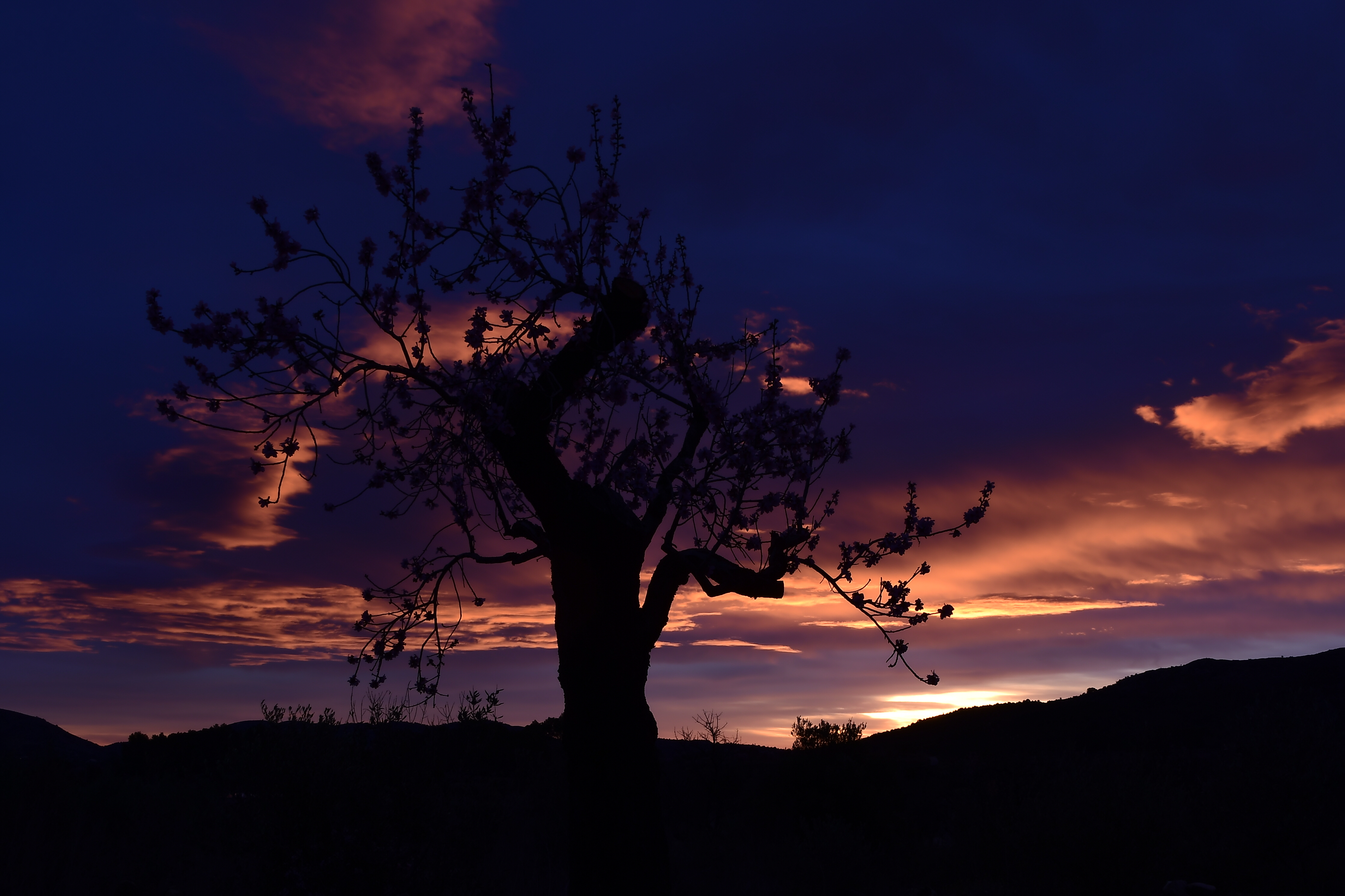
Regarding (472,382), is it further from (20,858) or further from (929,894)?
(929,894)

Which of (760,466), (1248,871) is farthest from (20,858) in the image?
(1248,871)

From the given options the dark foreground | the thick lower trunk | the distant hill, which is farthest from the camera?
the distant hill

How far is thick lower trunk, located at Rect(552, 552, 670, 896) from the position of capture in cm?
810

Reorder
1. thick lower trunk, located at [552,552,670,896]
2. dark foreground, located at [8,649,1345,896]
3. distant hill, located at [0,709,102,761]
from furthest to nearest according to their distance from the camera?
distant hill, located at [0,709,102,761], dark foreground, located at [8,649,1345,896], thick lower trunk, located at [552,552,670,896]

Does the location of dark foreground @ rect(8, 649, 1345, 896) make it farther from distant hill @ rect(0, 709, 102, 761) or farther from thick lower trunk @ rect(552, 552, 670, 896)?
distant hill @ rect(0, 709, 102, 761)

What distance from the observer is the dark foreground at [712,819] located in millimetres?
14164

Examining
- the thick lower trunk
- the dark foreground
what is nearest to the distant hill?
the dark foreground

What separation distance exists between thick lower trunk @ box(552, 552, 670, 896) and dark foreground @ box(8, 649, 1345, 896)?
288 inches

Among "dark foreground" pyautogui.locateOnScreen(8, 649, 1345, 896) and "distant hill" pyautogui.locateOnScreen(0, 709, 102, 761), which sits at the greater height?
"distant hill" pyautogui.locateOnScreen(0, 709, 102, 761)

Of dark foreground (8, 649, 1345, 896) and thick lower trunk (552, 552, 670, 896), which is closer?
thick lower trunk (552, 552, 670, 896)

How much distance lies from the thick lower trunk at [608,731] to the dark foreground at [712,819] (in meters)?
7.31

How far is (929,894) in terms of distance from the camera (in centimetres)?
2356

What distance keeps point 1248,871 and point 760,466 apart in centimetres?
2343

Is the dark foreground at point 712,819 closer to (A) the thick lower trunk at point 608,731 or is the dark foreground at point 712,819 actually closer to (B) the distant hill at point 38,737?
(A) the thick lower trunk at point 608,731
